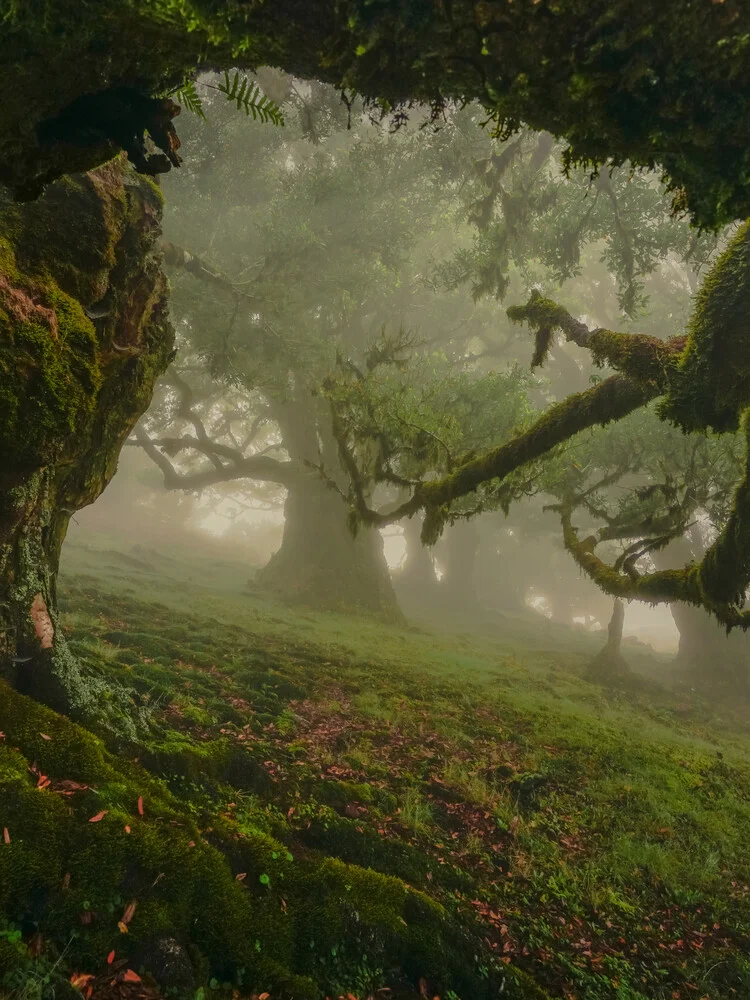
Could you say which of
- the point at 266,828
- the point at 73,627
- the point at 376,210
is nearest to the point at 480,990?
the point at 266,828

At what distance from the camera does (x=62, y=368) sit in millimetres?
4711

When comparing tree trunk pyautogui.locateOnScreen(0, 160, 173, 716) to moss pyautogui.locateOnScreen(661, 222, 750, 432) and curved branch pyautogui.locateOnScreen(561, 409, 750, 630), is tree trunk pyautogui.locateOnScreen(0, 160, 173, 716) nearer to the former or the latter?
moss pyautogui.locateOnScreen(661, 222, 750, 432)

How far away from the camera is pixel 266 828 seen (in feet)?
17.6

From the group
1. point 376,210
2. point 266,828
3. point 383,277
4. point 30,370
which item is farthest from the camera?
point 383,277

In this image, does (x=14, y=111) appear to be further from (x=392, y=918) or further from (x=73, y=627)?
(x=73, y=627)

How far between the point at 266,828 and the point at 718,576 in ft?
21.9

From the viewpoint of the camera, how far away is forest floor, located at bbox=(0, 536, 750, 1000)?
3.79m

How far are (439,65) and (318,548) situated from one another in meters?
24.7

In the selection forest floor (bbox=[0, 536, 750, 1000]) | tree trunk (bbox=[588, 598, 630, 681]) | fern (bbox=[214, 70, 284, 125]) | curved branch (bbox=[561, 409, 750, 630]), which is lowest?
tree trunk (bbox=[588, 598, 630, 681])

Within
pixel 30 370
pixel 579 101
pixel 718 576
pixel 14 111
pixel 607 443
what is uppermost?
pixel 607 443

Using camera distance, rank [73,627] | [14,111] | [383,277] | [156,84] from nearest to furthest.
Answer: [14,111] → [156,84] → [73,627] → [383,277]

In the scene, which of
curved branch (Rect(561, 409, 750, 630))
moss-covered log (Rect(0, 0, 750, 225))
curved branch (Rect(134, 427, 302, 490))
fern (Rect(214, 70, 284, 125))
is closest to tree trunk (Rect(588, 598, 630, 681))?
curved branch (Rect(561, 409, 750, 630))

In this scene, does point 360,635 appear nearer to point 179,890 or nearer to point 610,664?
point 610,664

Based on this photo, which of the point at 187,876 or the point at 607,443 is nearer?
the point at 187,876
